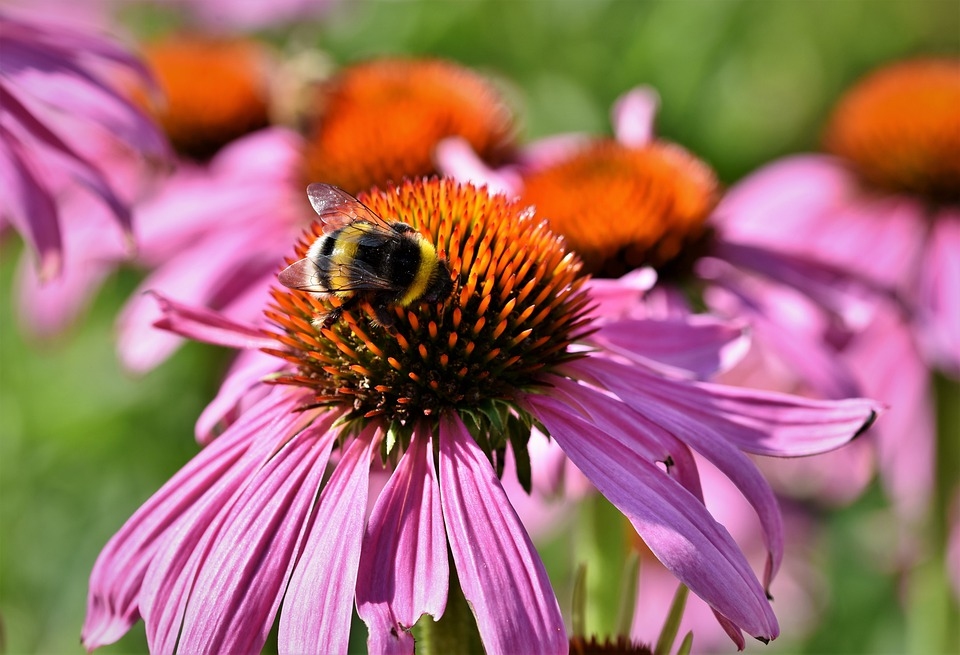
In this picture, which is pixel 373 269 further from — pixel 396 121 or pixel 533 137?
pixel 533 137

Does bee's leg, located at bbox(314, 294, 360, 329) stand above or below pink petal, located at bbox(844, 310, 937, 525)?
above

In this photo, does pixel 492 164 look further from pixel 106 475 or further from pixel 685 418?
pixel 106 475

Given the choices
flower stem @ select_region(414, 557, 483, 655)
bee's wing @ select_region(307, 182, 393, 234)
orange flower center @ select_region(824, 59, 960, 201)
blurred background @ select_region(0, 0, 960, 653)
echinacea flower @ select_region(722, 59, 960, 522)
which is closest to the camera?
flower stem @ select_region(414, 557, 483, 655)

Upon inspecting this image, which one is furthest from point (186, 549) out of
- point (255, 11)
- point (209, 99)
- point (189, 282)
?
point (255, 11)

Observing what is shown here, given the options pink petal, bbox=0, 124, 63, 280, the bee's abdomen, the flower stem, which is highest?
pink petal, bbox=0, 124, 63, 280

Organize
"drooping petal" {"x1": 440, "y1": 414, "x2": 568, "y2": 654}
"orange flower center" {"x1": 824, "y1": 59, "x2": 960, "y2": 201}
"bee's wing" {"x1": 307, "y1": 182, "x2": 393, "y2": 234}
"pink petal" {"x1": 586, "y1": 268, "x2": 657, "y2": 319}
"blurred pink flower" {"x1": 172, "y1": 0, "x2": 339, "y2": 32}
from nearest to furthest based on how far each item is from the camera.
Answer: "drooping petal" {"x1": 440, "y1": 414, "x2": 568, "y2": 654}
"bee's wing" {"x1": 307, "y1": 182, "x2": 393, "y2": 234}
"pink petal" {"x1": 586, "y1": 268, "x2": 657, "y2": 319}
"orange flower center" {"x1": 824, "y1": 59, "x2": 960, "y2": 201}
"blurred pink flower" {"x1": 172, "y1": 0, "x2": 339, "y2": 32}

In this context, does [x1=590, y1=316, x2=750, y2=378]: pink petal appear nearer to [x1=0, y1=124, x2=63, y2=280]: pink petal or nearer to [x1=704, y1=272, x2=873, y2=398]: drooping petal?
[x1=704, y1=272, x2=873, y2=398]: drooping petal

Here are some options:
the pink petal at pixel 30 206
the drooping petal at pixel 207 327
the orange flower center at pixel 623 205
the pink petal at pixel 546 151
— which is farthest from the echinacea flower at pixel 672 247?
the pink petal at pixel 30 206

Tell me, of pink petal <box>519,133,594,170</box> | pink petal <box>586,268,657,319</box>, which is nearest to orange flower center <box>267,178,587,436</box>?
pink petal <box>586,268,657,319</box>
